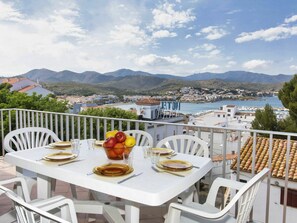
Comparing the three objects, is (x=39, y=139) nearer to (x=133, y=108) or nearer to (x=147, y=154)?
(x=147, y=154)

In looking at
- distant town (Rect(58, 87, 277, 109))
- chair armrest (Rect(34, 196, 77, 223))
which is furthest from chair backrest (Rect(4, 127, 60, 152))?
distant town (Rect(58, 87, 277, 109))

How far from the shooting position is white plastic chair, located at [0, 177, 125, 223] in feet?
3.41

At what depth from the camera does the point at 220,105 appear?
9898mm

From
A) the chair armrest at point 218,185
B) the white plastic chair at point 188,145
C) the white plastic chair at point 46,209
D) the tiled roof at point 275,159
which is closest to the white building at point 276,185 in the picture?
the tiled roof at point 275,159

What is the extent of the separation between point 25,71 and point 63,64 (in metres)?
1.96

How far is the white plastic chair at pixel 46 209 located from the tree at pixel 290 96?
11.1 metres

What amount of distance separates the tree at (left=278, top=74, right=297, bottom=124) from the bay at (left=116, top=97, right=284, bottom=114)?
297 millimetres

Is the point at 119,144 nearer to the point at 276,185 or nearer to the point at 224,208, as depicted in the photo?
the point at 224,208

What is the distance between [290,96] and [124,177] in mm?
11635

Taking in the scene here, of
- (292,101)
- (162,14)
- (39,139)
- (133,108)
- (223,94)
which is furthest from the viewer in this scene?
(162,14)

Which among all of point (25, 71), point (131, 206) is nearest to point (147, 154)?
point (131, 206)

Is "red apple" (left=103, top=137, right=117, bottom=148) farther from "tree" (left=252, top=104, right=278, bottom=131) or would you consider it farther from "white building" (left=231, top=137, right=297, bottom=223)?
"tree" (left=252, top=104, right=278, bottom=131)

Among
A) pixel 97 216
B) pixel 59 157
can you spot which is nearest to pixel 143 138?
pixel 97 216

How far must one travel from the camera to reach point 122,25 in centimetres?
1441
